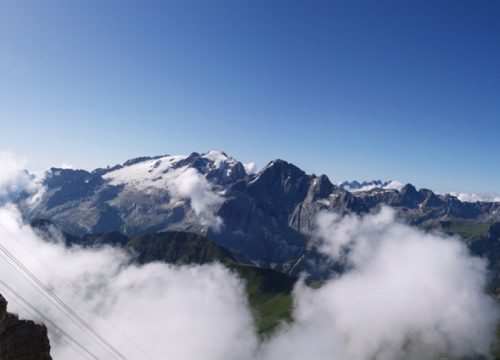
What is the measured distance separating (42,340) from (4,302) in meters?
10.2

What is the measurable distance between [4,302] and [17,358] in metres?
9.67

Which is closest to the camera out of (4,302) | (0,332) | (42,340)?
(4,302)

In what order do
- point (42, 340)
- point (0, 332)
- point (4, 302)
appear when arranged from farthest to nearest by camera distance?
point (42, 340), point (0, 332), point (4, 302)

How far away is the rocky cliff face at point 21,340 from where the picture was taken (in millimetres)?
52938

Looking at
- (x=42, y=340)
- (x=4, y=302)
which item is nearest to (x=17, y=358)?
(x=42, y=340)

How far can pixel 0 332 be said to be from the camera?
52.4m

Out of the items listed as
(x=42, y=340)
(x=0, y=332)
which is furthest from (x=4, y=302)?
(x=42, y=340)

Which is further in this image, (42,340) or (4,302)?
(42,340)

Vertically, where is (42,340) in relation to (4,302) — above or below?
below

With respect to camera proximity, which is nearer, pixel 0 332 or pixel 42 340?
pixel 0 332

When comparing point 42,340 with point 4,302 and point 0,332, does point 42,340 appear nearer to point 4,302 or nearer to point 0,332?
point 0,332

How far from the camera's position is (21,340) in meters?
53.9

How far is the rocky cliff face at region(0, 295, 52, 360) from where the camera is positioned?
52938 mm

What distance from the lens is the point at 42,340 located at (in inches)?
2206
